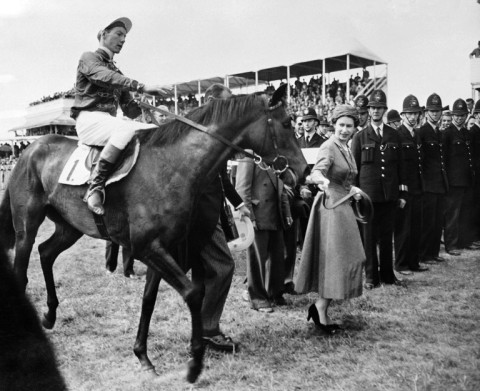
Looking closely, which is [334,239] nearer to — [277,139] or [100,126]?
[277,139]

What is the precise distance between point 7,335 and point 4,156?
26264 millimetres

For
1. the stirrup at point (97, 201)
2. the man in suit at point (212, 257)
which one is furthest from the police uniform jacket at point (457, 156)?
the stirrup at point (97, 201)

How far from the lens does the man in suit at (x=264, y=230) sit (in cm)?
540

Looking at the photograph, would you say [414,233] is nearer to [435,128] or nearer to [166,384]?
[435,128]

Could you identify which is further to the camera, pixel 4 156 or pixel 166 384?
pixel 4 156

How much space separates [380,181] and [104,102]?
12.3ft

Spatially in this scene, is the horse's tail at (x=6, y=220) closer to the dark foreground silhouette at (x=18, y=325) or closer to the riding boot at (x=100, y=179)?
the riding boot at (x=100, y=179)

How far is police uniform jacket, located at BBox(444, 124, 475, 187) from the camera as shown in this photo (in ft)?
26.9

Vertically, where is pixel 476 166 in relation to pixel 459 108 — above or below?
below

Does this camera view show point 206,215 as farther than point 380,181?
No

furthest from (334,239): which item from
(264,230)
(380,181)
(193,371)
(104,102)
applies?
(380,181)

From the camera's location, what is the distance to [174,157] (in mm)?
3709

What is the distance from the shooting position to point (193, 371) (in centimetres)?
353

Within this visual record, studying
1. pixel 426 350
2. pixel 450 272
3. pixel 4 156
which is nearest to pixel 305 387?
pixel 426 350
